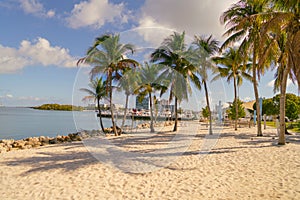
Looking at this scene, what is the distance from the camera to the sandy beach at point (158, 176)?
15.4ft

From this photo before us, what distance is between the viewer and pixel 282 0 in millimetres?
7582

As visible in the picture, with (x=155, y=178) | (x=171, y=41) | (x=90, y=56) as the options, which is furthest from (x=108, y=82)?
(x=155, y=178)

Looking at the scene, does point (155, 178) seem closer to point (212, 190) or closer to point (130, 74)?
point (212, 190)

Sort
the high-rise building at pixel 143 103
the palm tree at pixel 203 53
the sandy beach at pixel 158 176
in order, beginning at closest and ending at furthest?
the sandy beach at pixel 158 176
the palm tree at pixel 203 53
the high-rise building at pixel 143 103

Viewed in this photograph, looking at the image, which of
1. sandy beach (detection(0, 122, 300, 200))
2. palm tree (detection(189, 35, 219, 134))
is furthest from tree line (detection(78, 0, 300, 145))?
sandy beach (detection(0, 122, 300, 200))

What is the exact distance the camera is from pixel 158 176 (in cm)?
587

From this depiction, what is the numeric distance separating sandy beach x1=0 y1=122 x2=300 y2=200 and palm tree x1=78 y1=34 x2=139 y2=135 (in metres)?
6.06

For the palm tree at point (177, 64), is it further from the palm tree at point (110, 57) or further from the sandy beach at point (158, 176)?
the sandy beach at point (158, 176)

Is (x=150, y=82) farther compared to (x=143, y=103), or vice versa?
(x=143, y=103)

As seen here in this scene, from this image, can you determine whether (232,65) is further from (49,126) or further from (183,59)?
(49,126)

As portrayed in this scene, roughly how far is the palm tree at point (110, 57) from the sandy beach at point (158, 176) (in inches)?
238

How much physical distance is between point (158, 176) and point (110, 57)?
9361 mm

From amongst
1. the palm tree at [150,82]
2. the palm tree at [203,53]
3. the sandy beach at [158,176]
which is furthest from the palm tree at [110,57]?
the sandy beach at [158,176]

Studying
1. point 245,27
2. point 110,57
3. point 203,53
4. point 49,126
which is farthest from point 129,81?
point 49,126
